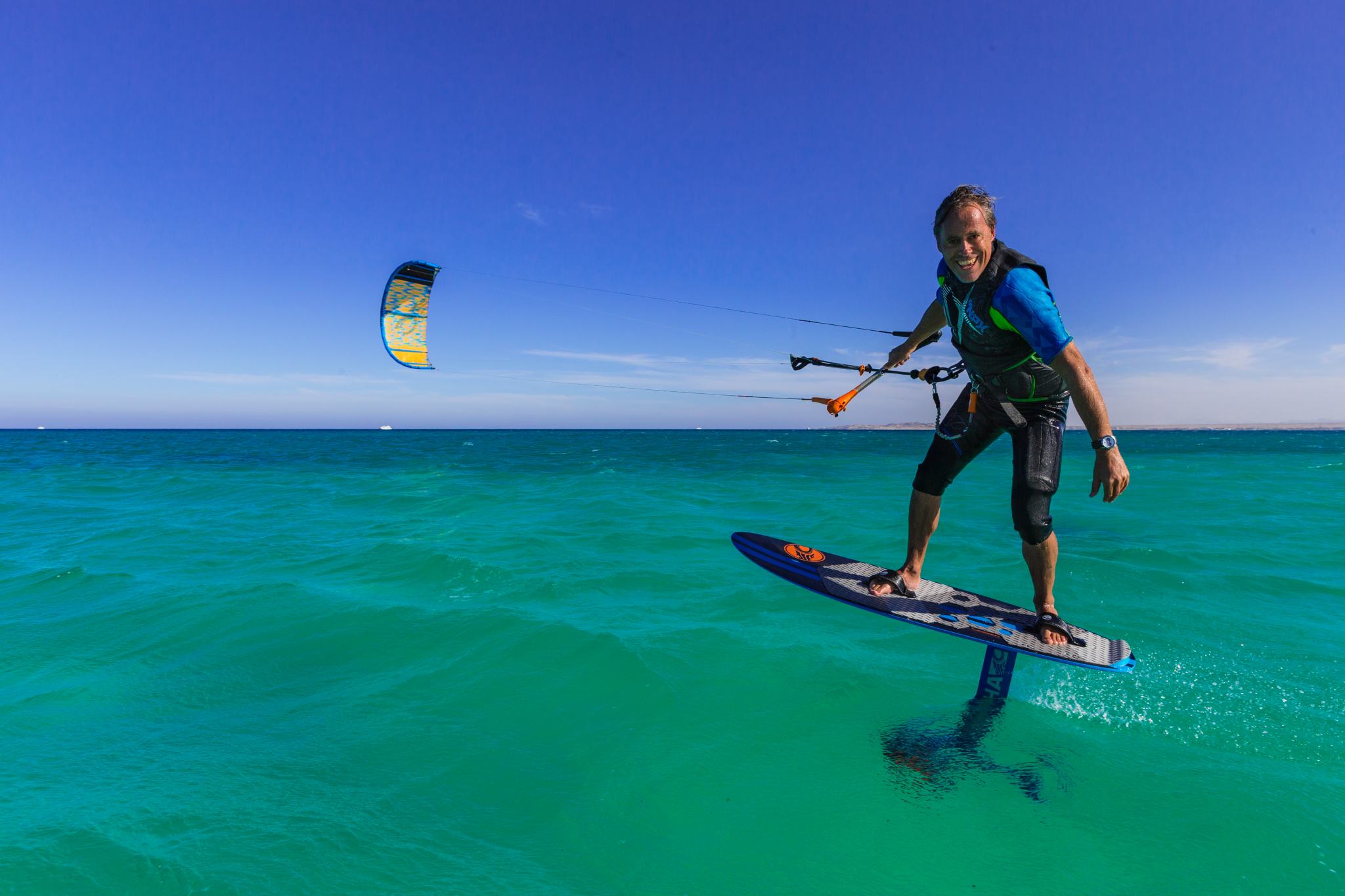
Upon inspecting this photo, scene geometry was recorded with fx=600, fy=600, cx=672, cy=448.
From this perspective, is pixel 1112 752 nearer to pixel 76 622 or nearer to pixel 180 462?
pixel 76 622

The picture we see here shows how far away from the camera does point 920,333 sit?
4.73m

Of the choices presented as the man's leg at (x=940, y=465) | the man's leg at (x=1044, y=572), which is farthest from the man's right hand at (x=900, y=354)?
the man's leg at (x=1044, y=572)

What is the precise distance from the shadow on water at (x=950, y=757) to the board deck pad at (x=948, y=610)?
28.9 inches

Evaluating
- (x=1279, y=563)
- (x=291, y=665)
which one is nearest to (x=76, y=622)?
(x=291, y=665)

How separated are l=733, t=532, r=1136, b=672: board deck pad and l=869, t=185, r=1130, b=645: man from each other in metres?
0.18

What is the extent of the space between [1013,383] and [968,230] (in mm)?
1055

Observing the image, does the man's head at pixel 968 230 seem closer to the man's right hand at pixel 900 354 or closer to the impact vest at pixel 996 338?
the impact vest at pixel 996 338

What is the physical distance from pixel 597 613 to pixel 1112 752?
5.01m

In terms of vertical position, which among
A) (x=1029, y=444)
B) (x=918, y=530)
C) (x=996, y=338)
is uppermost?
(x=996, y=338)

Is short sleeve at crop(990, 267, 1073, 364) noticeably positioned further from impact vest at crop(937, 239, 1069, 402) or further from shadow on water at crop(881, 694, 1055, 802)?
shadow on water at crop(881, 694, 1055, 802)

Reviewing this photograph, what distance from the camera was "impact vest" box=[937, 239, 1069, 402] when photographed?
368 cm

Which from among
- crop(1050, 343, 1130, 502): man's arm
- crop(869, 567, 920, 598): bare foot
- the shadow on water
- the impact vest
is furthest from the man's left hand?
the shadow on water

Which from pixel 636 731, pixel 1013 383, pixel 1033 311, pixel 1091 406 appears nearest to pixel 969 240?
pixel 1033 311

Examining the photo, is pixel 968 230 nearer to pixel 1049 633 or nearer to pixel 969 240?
pixel 969 240
